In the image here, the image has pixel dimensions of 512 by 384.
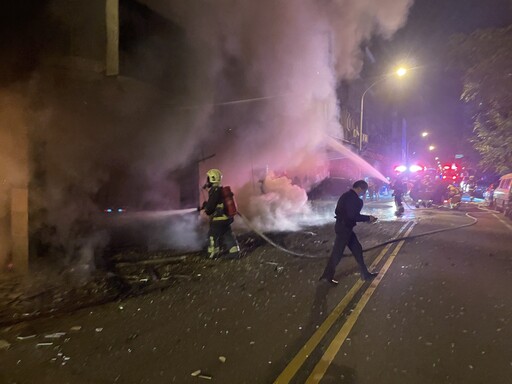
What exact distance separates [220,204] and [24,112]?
115 inches

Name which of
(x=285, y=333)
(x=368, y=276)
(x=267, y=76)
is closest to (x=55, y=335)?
(x=285, y=333)

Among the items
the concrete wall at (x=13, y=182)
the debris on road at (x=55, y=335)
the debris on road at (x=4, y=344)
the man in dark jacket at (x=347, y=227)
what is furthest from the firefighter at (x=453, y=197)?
the debris on road at (x=4, y=344)

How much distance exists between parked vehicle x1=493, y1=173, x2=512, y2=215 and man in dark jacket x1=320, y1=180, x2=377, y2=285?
1127 centimetres

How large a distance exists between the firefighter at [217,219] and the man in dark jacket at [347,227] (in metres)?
1.84

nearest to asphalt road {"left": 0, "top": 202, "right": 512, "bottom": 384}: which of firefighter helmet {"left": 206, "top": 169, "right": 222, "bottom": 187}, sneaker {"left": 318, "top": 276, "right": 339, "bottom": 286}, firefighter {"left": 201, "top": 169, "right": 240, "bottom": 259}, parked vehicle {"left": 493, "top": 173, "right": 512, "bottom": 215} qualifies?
sneaker {"left": 318, "top": 276, "right": 339, "bottom": 286}

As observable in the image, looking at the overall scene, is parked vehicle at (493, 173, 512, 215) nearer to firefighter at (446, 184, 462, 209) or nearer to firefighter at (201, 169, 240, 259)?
firefighter at (446, 184, 462, 209)

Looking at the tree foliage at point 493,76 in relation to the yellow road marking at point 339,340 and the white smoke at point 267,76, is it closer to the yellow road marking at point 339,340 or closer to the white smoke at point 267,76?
the white smoke at point 267,76

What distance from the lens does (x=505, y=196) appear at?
15.1 m

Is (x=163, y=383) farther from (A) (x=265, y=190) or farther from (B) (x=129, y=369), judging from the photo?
(A) (x=265, y=190)

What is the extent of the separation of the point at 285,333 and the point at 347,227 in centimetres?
217

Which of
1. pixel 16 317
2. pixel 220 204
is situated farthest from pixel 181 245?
pixel 16 317

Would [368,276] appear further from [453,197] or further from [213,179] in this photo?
[453,197]

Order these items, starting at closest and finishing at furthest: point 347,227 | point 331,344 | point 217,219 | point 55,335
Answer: point 331,344
point 55,335
point 347,227
point 217,219

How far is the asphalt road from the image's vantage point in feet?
9.48
